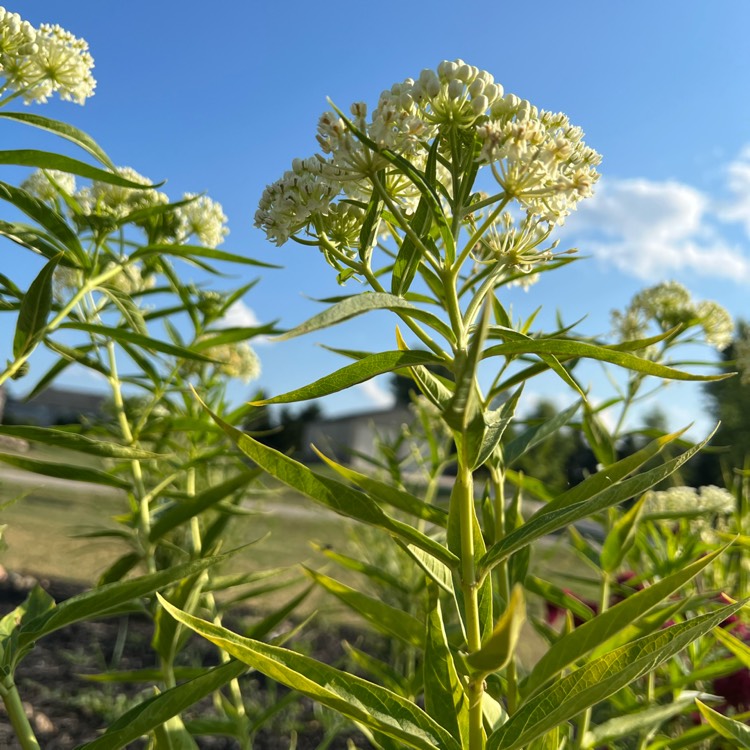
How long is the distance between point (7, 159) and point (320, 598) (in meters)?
4.52

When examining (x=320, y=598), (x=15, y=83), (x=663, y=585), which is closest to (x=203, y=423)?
(x=15, y=83)

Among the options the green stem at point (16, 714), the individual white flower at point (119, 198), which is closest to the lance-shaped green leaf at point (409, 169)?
the green stem at point (16, 714)

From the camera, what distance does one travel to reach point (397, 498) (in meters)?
0.66

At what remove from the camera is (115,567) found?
109 centimetres

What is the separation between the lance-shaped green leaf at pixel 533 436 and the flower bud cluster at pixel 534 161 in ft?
1.09

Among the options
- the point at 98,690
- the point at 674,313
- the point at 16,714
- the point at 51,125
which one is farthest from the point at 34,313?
the point at 98,690

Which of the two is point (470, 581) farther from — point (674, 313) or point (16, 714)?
point (674, 313)

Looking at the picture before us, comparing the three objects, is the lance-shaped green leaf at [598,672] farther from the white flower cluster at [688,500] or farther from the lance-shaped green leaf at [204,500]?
the white flower cluster at [688,500]

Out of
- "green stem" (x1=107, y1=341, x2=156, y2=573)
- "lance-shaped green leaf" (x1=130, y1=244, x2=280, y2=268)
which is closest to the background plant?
"lance-shaped green leaf" (x1=130, y1=244, x2=280, y2=268)

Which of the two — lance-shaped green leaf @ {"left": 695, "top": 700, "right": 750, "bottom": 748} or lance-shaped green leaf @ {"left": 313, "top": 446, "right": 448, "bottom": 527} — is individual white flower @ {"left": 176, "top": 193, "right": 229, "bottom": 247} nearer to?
lance-shaped green leaf @ {"left": 313, "top": 446, "right": 448, "bottom": 527}

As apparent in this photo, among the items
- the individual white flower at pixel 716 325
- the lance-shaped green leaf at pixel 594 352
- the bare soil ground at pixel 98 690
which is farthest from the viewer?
the bare soil ground at pixel 98 690

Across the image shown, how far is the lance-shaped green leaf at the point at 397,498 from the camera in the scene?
66 centimetres

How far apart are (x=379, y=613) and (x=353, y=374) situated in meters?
0.39

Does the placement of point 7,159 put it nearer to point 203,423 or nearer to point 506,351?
point 203,423
